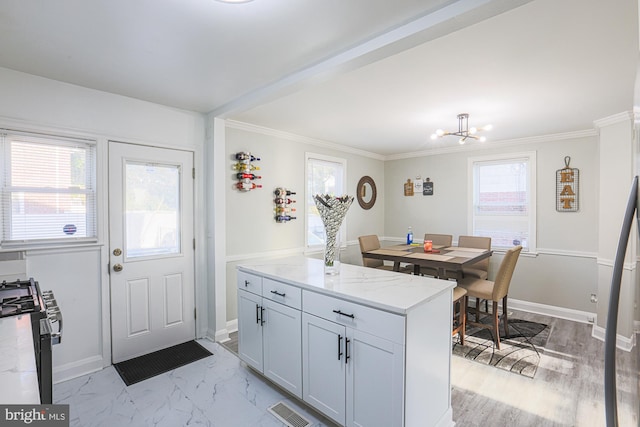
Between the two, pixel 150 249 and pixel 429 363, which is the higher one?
pixel 150 249

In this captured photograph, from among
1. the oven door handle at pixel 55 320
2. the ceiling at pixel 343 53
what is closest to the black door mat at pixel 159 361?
the oven door handle at pixel 55 320

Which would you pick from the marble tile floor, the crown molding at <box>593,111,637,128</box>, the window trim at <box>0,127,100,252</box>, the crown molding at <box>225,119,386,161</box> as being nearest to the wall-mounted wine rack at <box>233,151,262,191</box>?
the crown molding at <box>225,119,386,161</box>

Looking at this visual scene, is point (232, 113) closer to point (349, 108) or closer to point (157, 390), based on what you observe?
point (349, 108)

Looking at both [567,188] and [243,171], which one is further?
[567,188]

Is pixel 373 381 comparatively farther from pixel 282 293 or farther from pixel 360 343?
pixel 282 293

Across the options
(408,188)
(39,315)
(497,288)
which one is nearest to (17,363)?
(39,315)

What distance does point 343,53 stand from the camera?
2084 millimetres

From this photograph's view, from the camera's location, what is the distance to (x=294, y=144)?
4426 mm

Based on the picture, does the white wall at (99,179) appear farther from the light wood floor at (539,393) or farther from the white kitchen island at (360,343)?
the light wood floor at (539,393)

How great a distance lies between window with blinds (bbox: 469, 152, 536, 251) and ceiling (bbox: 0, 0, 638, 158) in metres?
1.24

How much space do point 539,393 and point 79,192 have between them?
13.3 feet

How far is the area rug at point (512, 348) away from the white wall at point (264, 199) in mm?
2344

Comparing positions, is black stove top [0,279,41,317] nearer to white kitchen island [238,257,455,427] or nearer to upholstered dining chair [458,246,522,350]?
white kitchen island [238,257,455,427]

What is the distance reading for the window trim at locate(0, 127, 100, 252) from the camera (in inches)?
93.7
